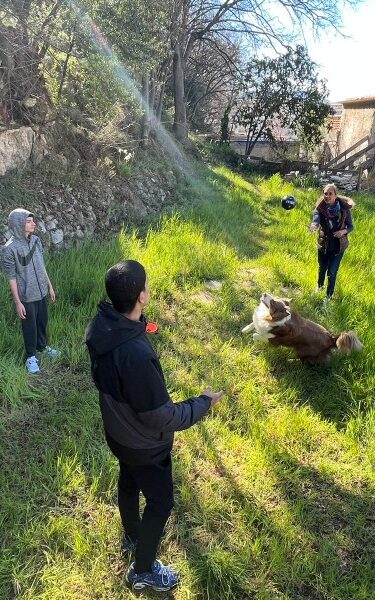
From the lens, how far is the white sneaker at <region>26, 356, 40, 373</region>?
3568 millimetres

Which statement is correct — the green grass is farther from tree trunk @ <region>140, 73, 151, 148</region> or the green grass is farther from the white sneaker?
tree trunk @ <region>140, 73, 151, 148</region>

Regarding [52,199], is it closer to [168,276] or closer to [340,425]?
[168,276]

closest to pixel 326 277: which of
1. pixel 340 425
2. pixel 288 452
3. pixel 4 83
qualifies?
pixel 340 425

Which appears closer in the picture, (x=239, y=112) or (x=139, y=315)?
(x=139, y=315)

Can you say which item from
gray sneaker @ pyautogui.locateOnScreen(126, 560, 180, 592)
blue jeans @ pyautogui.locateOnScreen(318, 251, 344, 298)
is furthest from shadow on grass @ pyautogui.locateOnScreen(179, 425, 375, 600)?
blue jeans @ pyautogui.locateOnScreen(318, 251, 344, 298)

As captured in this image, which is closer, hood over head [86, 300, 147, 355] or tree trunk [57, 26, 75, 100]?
hood over head [86, 300, 147, 355]

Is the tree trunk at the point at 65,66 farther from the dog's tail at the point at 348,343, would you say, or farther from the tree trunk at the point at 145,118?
the dog's tail at the point at 348,343

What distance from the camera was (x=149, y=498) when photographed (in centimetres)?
196

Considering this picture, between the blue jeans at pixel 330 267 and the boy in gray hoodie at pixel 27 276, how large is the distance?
3.32m

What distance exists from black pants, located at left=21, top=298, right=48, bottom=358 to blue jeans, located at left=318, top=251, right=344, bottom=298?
11.1ft

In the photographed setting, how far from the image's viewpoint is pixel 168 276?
5.52m

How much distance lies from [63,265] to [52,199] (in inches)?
59.8

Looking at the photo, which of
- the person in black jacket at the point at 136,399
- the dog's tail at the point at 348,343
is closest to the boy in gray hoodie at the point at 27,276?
the person in black jacket at the point at 136,399

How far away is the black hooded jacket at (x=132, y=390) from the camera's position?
1.70 m
